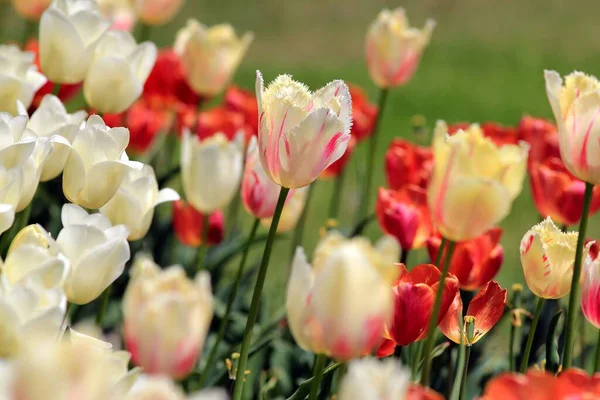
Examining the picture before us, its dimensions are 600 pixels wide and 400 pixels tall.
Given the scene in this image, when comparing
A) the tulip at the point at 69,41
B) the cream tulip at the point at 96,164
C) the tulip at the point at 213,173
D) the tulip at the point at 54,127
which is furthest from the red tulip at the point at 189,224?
the cream tulip at the point at 96,164

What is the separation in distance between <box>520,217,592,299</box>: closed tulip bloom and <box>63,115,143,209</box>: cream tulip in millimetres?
456

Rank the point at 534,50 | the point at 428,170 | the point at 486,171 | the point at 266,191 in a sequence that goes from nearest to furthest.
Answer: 1. the point at 486,171
2. the point at 266,191
3. the point at 428,170
4. the point at 534,50

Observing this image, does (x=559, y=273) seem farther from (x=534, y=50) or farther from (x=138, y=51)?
(x=534, y=50)

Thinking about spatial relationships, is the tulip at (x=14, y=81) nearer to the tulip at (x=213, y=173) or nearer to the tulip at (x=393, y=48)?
the tulip at (x=213, y=173)

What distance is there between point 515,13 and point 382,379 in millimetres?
7780

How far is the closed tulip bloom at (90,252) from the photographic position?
0.97 meters

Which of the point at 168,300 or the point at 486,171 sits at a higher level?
the point at 486,171

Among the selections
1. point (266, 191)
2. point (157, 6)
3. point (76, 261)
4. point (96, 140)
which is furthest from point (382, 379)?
point (157, 6)

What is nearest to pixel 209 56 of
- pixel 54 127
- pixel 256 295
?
pixel 54 127

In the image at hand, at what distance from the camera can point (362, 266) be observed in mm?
748

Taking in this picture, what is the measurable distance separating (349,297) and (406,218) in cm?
78

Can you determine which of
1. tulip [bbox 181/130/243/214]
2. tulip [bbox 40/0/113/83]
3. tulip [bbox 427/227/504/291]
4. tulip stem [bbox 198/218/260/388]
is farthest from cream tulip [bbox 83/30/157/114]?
tulip [bbox 427/227/504/291]

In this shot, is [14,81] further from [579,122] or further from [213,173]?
[579,122]

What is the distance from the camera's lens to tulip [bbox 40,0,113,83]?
142 centimetres
